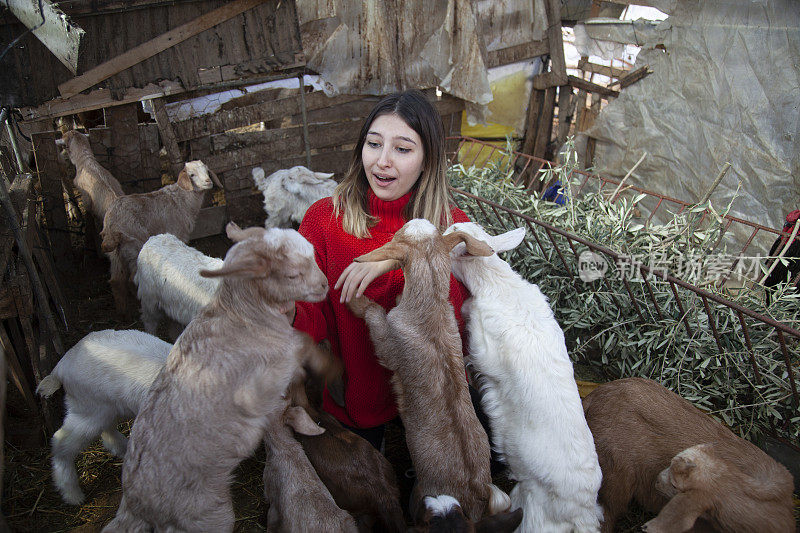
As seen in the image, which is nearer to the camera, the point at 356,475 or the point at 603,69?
the point at 356,475

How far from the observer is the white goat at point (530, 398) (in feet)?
8.50

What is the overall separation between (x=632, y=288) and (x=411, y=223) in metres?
2.07

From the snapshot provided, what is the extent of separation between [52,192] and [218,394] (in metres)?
4.09

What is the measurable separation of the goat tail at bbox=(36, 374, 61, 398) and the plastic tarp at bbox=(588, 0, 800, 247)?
6.62m

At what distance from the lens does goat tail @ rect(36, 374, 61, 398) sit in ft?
10.5

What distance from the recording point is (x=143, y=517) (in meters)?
2.38

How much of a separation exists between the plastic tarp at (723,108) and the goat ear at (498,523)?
16.6 feet

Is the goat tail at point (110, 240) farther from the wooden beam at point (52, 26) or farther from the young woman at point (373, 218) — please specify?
the young woman at point (373, 218)

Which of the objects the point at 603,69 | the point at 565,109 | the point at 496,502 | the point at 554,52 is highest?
the point at 554,52

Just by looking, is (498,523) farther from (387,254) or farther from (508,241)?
(508,241)

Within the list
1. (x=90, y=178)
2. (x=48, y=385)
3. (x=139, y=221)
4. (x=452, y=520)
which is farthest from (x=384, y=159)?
(x=90, y=178)

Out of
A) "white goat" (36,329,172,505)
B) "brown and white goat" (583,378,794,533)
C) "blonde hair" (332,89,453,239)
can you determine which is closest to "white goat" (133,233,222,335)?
"white goat" (36,329,172,505)

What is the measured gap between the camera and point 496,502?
8.61 feet

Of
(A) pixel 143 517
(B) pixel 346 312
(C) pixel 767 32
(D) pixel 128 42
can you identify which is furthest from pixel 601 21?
(A) pixel 143 517
